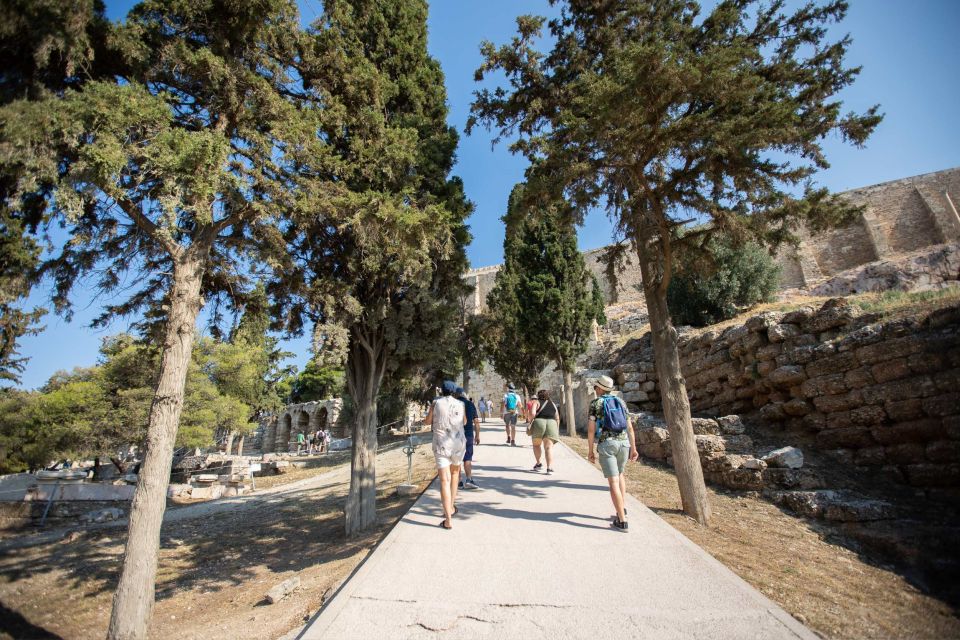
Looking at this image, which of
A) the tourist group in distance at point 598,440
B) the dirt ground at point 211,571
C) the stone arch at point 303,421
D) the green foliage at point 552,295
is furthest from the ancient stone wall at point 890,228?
the stone arch at point 303,421

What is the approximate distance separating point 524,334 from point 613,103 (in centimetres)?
1004

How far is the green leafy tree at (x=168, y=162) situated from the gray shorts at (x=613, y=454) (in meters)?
4.91

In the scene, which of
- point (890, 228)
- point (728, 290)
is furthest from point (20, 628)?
point (890, 228)

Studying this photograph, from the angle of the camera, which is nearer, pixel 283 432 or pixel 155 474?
pixel 155 474

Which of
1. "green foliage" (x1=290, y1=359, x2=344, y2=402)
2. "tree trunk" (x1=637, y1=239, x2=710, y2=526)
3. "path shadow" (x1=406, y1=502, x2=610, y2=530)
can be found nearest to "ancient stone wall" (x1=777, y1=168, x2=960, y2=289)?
"tree trunk" (x1=637, y1=239, x2=710, y2=526)

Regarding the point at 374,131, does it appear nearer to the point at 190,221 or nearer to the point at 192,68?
the point at 192,68

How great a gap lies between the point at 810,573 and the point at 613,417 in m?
2.14

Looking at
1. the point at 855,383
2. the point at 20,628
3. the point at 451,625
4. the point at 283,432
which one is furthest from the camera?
the point at 283,432

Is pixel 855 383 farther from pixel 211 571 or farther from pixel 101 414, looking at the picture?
pixel 101 414

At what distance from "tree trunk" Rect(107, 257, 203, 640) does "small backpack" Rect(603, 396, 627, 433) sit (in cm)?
490

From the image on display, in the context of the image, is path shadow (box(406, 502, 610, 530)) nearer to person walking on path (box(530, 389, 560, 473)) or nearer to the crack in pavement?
the crack in pavement

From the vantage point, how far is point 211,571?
21.6 ft

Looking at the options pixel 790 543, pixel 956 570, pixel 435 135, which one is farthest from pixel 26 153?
pixel 956 570

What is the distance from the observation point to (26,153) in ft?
14.1
